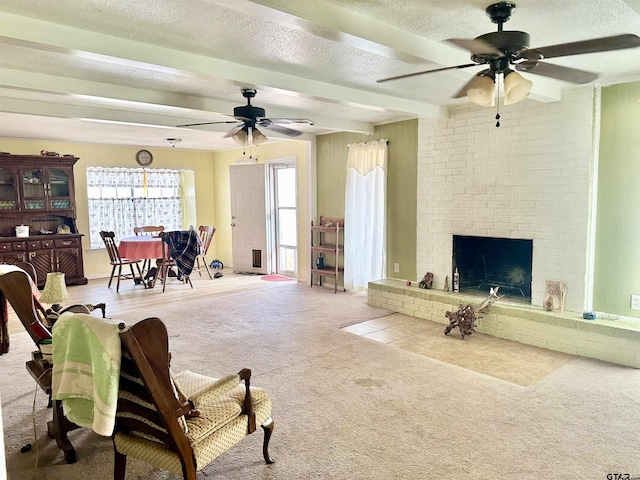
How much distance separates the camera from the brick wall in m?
A: 4.03

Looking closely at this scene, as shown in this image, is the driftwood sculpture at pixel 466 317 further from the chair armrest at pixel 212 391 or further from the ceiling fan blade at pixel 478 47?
the chair armrest at pixel 212 391

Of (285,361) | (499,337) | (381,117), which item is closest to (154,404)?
(285,361)

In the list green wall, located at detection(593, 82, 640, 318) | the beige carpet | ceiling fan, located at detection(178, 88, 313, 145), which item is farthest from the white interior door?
green wall, located at detection(593, 82, 640, 318)

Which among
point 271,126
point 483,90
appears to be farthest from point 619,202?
point 271,126

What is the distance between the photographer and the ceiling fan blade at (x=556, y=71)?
8.12ft

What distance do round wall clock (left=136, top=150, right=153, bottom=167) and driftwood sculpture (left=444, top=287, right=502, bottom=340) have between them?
6141mm

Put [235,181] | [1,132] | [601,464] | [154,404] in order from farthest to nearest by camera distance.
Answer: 1. [235,181]
2. [1,132]
3. [601,464]
4. [154,404]

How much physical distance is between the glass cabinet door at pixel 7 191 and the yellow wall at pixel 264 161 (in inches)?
136

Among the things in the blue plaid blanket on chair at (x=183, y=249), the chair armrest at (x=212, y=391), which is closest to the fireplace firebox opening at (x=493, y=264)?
the chair armrest at (x=212, y=391)

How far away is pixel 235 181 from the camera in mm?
8156

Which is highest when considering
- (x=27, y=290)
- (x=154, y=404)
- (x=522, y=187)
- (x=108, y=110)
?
(x=108, y=110)

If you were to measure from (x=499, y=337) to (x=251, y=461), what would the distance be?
2930mm

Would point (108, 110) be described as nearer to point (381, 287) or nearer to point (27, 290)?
point (27, 290)

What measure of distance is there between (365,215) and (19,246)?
5.04 m
